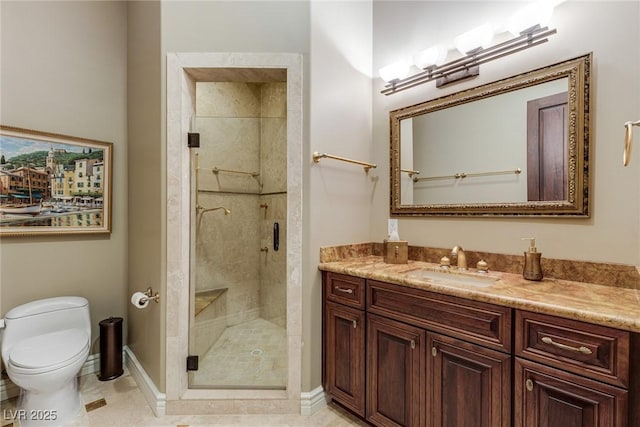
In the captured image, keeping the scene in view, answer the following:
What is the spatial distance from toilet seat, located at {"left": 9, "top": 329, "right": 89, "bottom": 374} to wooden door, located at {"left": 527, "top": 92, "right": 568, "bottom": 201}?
2778 mm

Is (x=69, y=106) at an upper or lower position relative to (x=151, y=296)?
upper

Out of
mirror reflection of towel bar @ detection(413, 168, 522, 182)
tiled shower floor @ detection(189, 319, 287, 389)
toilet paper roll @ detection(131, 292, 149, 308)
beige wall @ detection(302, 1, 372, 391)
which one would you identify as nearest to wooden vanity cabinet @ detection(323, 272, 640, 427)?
beige wall @ detection(302, 1, 372, 391)

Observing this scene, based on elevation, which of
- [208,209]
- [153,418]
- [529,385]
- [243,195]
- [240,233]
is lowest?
[153,418]

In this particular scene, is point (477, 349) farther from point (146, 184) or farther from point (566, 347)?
point (146, 184)

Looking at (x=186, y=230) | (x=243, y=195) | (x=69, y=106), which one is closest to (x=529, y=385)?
(x=186, y=230)

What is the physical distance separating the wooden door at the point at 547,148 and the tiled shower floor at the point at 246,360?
1.75 m

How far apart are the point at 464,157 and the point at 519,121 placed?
0.34 meters

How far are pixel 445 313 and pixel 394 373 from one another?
0.47 metres

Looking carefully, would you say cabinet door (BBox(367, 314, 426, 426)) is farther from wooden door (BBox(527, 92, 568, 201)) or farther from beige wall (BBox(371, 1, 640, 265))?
wooden door (BBox(527, 92, 568, 201))

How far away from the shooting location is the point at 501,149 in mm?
1684

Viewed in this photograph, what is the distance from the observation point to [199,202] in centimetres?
206

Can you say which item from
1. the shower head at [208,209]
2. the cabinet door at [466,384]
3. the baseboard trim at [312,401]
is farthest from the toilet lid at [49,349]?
the cabinet door at [466,384]

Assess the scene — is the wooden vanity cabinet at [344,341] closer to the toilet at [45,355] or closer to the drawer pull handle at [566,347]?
the drawer pull handle at [566,347]

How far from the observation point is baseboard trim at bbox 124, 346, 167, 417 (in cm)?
179
